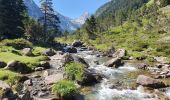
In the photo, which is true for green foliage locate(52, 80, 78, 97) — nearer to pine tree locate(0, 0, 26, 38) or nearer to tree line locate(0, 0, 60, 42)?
tree line locate(0, 0, 60, 42)

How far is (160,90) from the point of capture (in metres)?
38.1

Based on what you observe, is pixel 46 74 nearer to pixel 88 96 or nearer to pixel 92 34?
pixel 88 96

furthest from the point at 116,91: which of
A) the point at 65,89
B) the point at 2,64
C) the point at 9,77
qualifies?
the point at 2,64

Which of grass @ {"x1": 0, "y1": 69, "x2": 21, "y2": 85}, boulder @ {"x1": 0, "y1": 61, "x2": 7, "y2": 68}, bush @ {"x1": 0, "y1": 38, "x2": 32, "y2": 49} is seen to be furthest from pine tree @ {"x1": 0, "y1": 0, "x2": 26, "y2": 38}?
grass @ {"x1": 0, "y1": 69, "x2": 21, "y2": 85}

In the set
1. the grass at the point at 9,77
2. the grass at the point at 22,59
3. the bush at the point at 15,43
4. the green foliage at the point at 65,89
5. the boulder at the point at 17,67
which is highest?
the bush at the point at 15,43

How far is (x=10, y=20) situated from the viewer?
83.9 meters

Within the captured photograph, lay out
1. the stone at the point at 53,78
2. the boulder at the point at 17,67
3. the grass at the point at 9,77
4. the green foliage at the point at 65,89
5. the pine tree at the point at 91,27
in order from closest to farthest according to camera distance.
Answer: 1. the green foliage at the point at 65,89
2. the grass at the point at 9,77
3. the stone at the point at 53,78
4. the boulder at the point at 17,67
5. the pine tree at the point at 91,27

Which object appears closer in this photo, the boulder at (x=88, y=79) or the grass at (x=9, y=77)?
the grass at (x=9, y=77)

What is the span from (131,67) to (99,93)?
23466 millimetres

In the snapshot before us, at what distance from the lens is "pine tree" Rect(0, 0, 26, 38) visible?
81.4 meters

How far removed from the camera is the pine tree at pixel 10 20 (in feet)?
267

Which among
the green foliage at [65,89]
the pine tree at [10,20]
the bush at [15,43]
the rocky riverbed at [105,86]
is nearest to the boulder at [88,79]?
the rocky riverbed at [105,86]

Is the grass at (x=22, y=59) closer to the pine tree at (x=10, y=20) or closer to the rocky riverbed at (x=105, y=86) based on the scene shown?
the rocky riverbed at (x=105, y=86)

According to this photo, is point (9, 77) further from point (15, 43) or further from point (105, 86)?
point (15, 43)
